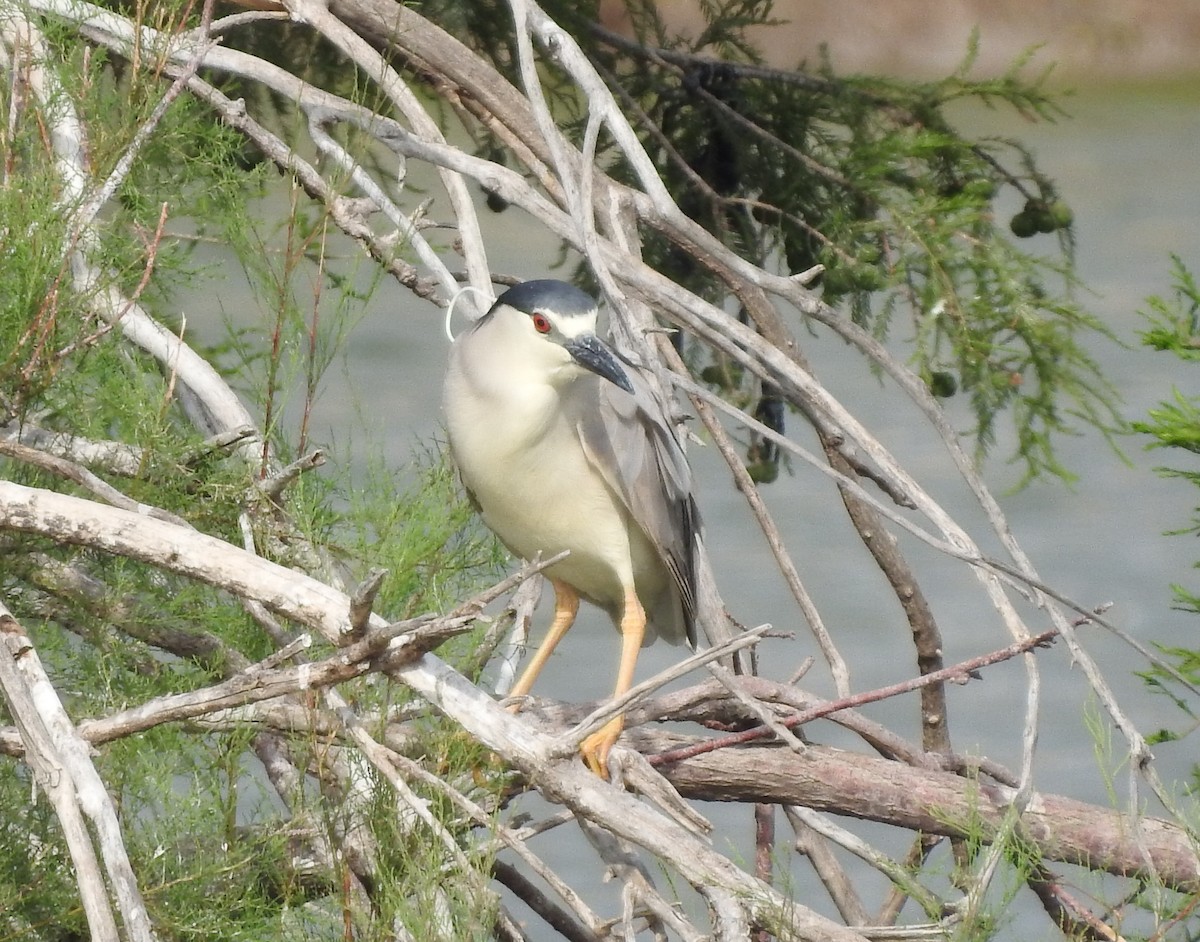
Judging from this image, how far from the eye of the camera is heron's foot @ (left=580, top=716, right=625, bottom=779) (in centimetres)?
189

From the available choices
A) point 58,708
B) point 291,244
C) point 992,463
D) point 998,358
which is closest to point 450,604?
point 291,244

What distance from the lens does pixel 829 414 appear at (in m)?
1.79

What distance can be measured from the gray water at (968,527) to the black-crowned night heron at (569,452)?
4.18 m

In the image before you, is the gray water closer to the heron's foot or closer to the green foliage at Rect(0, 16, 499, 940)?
the heron's foot

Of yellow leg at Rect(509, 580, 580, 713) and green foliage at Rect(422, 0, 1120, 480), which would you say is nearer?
green foliage at Rect(422, 0, 1120, 480)

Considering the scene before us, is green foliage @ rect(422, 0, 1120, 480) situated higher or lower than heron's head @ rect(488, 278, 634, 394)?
higher

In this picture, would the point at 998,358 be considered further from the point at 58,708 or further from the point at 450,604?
the point at 58,708

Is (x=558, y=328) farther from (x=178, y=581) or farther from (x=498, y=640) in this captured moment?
(x=178, y=581)

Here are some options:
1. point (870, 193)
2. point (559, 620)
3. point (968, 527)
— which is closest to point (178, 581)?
point (559, 620)

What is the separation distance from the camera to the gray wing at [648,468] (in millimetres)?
2283

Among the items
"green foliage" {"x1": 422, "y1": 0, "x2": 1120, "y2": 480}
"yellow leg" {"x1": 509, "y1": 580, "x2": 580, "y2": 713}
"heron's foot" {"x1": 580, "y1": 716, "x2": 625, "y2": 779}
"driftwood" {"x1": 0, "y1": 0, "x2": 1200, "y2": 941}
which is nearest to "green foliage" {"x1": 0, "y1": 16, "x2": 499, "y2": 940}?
"driftwood" {"x1": 0, "y1": 0, "x2": 1200, "y2": 941}

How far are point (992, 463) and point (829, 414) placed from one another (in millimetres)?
8800

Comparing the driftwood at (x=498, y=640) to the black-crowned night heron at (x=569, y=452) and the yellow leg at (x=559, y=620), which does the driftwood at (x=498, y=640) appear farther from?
the yellow leg at (x=559, y=620)

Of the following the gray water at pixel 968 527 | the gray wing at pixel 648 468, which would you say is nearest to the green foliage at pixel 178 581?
the gray wing at pixel 648 468
